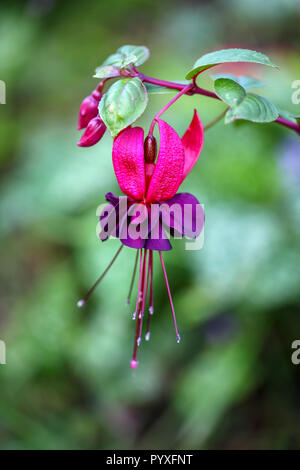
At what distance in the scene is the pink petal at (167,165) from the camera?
0.65 m

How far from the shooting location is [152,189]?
2.20 ft

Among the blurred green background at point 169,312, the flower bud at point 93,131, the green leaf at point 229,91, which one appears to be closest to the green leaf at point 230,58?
the green leaf at point 229,91

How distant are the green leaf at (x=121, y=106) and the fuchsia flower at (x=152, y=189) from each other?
5 cm

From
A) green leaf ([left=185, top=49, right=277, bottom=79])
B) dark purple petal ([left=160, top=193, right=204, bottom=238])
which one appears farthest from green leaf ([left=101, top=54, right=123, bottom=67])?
dark purple petal ([left=160, top=193, right=204, bottom=238])

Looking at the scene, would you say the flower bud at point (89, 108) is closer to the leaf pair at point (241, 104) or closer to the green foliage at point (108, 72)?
the green foliage at point (108, 72)

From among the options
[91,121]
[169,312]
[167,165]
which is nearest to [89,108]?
[91,121]

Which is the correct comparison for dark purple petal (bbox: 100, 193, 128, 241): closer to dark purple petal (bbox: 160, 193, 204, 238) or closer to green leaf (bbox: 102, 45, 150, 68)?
dark purple petal (bbox: 160, 193, 204, 238)

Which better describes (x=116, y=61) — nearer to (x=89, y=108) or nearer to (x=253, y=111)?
(x=89, y=108)

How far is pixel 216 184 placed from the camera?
1.71 metres

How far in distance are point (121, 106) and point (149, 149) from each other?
0.10m

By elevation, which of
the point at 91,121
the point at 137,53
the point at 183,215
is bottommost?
the point at 183,215

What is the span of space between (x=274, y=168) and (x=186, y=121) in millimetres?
438

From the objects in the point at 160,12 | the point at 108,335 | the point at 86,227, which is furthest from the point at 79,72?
the point at 108,335

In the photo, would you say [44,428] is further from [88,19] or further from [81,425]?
[88,19]
